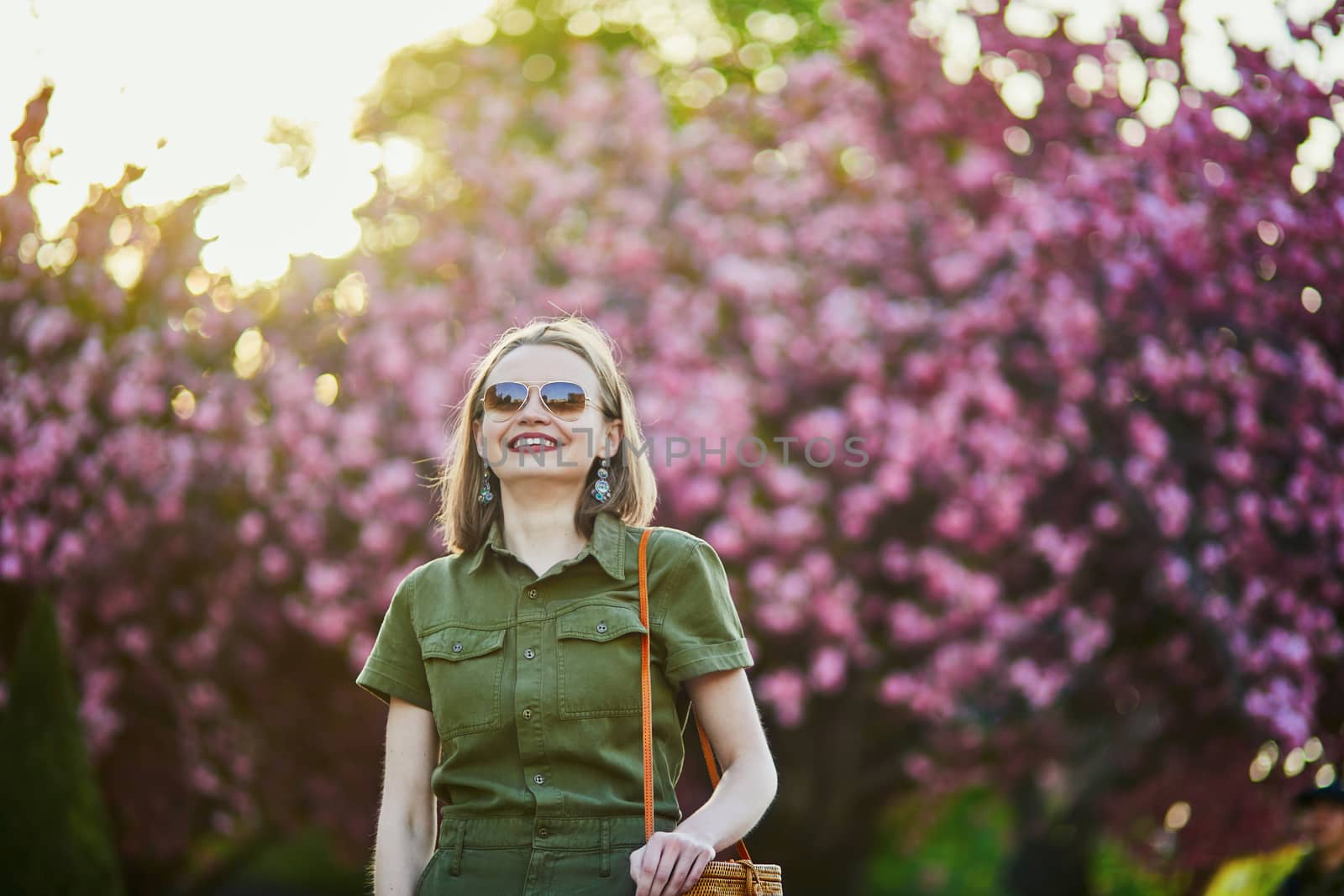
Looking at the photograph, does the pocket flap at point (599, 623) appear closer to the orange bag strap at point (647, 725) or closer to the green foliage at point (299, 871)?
the orange bag strap at point (647, 725)

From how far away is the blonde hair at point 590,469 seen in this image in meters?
2.27

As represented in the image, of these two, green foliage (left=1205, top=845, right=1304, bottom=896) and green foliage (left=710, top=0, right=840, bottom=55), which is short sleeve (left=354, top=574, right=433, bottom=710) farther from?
green foliage (left=710, top=0, right=840, bottom=55)

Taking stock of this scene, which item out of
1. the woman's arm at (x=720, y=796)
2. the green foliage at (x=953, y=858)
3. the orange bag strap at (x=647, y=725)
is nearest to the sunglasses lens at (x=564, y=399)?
the orange bag strap at (x=647, y=725)

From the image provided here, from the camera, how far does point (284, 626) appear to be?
7.76 meters

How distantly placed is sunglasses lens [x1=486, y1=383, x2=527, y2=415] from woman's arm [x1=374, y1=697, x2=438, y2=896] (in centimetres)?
52

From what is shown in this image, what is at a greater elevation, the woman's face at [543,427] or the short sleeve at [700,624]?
the woman's face at [543,427]

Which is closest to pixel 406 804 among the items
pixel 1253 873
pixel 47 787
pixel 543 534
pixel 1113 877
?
pixel 543 534

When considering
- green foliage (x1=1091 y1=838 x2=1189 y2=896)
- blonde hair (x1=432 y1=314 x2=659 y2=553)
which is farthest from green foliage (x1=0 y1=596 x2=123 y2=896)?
green foliage (x1=1091 y1=838 x2=1189 y2=896)

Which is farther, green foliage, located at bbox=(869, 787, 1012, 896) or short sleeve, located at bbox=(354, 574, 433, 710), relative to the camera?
green foliage, located at bbox=(869, 787, 1012, 896)

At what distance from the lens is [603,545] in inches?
84.2

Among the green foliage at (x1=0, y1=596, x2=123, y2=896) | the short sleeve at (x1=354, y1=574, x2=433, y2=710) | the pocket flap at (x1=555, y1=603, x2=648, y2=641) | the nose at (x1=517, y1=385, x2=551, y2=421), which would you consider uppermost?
the nose at (x1=517, y1=385, x2=551, y2=421)

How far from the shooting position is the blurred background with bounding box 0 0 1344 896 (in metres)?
6.41

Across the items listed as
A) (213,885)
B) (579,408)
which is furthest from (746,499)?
(213,885)

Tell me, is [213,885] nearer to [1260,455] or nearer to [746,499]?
[746,499]
